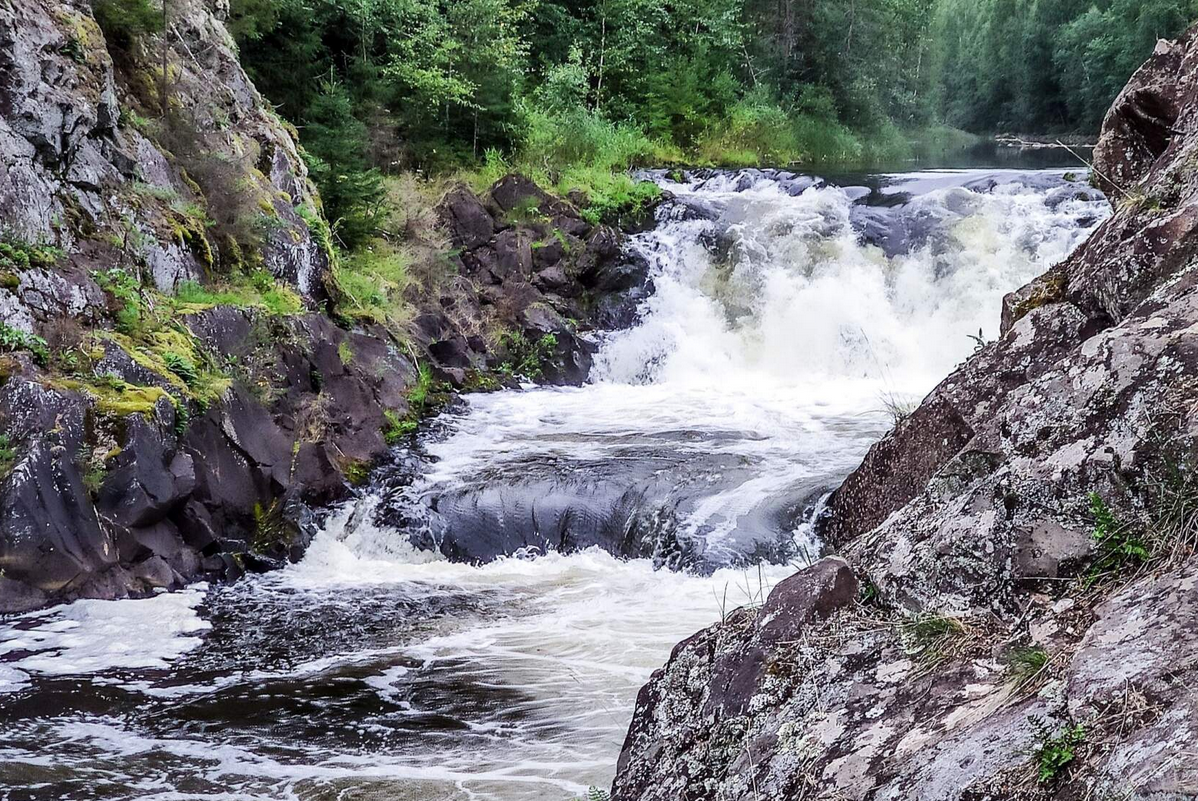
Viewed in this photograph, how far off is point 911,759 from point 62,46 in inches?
397

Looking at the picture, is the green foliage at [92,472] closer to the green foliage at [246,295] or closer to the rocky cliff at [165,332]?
the rocky cliff at [165,332]

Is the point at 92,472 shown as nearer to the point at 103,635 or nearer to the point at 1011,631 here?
the point at 103,635

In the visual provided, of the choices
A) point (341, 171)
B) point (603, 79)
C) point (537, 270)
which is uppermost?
point (603, 79)

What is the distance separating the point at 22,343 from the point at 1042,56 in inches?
1936

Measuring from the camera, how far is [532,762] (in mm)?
5219

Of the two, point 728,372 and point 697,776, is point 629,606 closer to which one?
point 697,776

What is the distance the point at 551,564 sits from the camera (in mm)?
8500

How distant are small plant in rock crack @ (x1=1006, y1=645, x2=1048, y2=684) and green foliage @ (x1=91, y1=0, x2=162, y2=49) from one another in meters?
11.2

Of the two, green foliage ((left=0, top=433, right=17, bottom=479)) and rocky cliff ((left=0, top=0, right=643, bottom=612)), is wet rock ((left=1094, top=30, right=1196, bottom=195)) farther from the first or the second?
green foliage ((left=0, top=433, right=17, bottom=479))

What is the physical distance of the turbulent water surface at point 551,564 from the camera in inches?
212

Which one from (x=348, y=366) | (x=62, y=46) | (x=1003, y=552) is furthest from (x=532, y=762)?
(x=62, y=46)

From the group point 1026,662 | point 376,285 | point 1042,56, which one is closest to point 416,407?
point 376,285

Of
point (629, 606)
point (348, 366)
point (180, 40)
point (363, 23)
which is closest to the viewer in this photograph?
point (629, 606)

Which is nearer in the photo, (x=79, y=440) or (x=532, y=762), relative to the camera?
(x=532, y=762)
